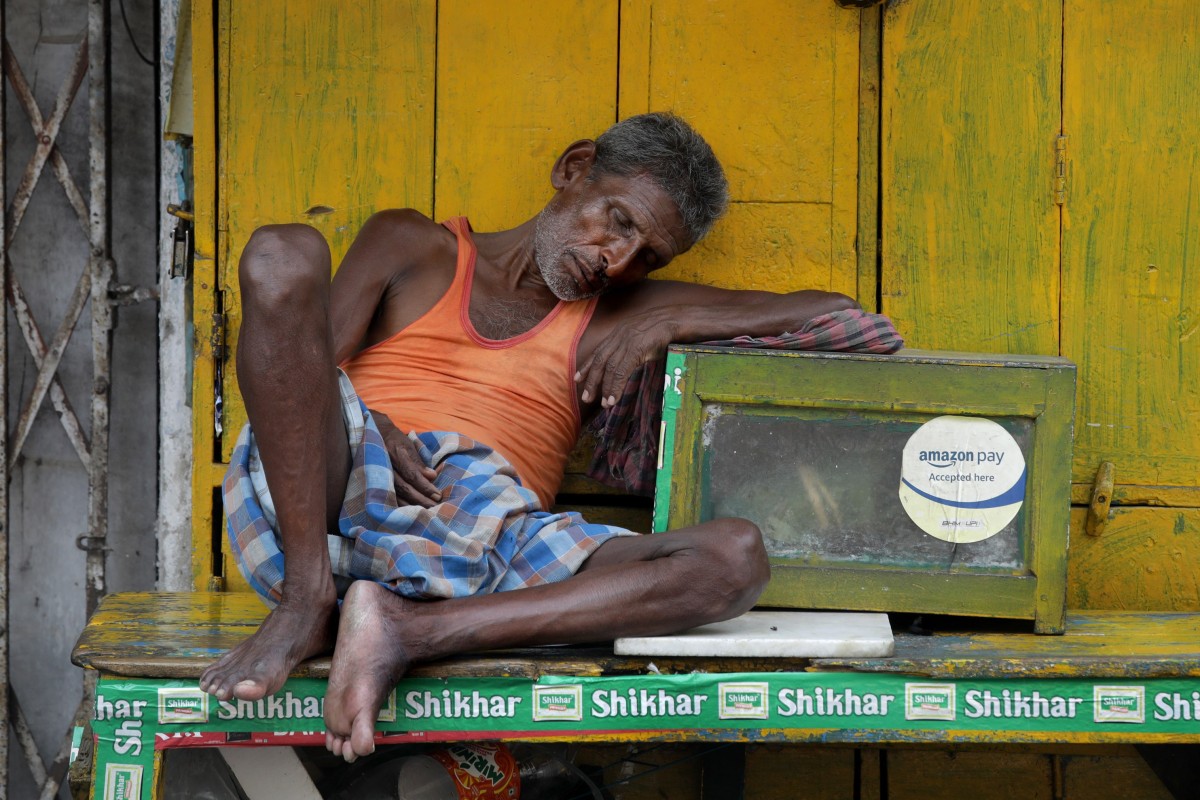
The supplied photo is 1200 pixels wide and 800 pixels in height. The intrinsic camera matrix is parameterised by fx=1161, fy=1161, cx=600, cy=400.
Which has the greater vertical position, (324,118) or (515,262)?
(324,118)

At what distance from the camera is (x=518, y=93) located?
9.43 ft

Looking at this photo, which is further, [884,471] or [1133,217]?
[1133,217]

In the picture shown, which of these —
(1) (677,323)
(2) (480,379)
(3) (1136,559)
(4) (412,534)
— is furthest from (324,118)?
(3) (1136,559)

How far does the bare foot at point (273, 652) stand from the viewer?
5.98 feet

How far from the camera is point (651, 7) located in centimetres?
288

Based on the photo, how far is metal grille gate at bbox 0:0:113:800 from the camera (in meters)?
3.21

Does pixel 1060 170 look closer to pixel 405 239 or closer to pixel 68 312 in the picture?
pixel 405 239

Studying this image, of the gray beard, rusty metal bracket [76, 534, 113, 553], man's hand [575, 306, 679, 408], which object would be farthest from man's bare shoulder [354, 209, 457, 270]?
rusty metal bracket [76, 534, 113, 553]

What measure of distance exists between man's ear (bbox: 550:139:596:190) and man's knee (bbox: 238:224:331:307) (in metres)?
0.82

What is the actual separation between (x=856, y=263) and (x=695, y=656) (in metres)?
1.26

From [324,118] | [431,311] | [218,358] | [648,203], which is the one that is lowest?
[218,358]

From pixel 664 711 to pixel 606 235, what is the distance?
103cm

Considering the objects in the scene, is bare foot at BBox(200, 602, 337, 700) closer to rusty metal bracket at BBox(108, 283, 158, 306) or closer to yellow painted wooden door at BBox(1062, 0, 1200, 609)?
rusty metal bracket at BBox(108, 283, 158, 306)

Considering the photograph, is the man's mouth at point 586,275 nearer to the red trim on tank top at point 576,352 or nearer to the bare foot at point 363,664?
the red trim on tank top at point 576,352
